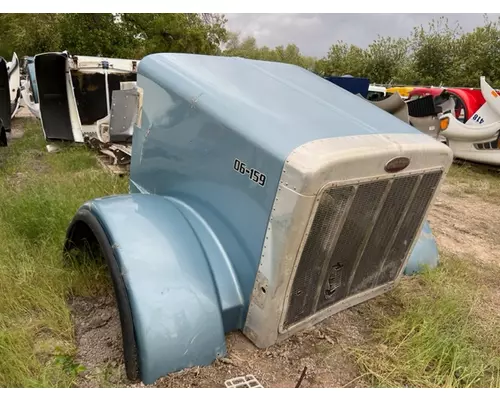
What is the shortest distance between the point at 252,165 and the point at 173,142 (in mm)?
722

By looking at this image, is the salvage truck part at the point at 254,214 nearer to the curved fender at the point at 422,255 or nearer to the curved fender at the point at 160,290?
the curved fender at the point at 160,290

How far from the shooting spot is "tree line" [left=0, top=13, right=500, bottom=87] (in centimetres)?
2252

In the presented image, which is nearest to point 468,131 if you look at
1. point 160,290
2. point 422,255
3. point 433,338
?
point 422,255

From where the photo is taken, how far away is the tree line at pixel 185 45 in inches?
886

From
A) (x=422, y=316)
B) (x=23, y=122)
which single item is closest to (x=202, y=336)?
(x=422, y=316)

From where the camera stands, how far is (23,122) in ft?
41.1

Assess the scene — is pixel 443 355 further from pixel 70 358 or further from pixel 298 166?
pixel 70 358

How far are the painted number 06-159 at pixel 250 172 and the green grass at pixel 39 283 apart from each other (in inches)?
48.8

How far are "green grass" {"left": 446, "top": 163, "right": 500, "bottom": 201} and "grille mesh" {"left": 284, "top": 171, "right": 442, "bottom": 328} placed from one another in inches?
223

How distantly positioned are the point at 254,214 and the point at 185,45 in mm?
31058

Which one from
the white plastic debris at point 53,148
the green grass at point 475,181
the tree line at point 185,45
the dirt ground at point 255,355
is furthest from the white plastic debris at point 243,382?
the tree line at point 185,45

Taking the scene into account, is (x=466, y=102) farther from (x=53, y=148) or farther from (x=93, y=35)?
(x=93, y=35)

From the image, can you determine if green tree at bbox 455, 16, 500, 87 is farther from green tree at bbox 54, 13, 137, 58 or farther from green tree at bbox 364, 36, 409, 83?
green tree at bbox 54, 13, 137, 58

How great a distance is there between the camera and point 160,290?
2105 mm
